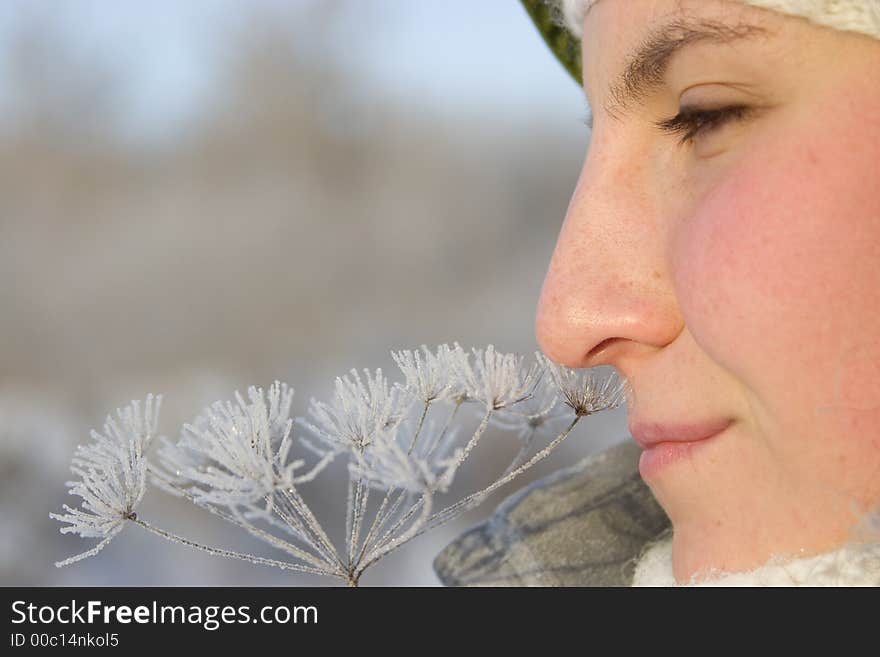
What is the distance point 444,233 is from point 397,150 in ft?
2.80

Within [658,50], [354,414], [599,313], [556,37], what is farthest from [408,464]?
[556,37]

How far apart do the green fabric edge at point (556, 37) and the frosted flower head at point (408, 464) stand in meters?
0.45

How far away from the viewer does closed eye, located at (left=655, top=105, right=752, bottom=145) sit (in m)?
0.46

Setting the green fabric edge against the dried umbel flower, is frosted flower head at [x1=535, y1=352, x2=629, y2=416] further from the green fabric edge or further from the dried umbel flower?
the green fabric edge

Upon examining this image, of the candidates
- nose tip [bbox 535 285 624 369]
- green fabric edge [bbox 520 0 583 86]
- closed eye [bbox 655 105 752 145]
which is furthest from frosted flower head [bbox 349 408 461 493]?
green fabric edge [bbox 520 0 583 86]

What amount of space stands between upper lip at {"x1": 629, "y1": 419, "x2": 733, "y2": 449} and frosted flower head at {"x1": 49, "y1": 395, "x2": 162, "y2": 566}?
307 mm

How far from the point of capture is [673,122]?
19.8 inches

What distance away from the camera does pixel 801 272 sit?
0.43m

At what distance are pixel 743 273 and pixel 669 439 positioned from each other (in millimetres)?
129

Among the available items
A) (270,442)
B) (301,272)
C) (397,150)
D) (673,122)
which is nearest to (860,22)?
(673,122)

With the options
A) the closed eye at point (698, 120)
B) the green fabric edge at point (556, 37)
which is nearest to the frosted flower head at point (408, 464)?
the closed eye at point (698, 120)

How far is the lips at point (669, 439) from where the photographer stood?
19.4 inches

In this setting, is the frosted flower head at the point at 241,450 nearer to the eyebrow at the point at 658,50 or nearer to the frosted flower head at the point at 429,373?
the frosted flower head at the point at 429,373
